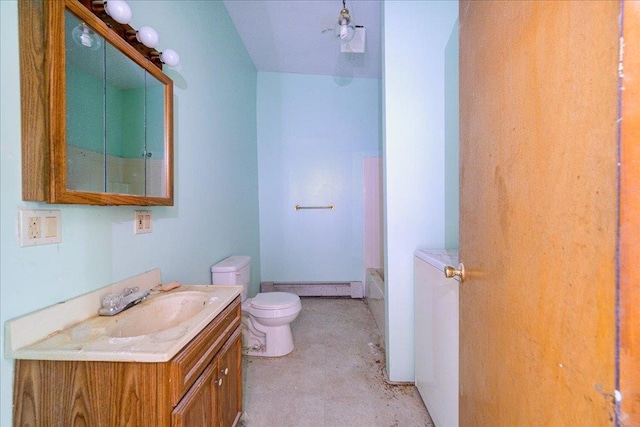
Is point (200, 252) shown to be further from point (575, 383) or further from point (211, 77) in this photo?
point (575, 383)

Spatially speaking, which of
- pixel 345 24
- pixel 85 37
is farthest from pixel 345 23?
pixel 85 37

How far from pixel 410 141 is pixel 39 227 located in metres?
1.71

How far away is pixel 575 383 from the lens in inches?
15.9

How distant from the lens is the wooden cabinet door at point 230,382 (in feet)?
3.44

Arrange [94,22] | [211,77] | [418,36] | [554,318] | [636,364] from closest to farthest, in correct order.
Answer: [636,364]
[554,318]
[94,22]
[418,36]
[211,77]

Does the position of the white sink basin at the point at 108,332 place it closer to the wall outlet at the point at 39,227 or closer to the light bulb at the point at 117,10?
the wall outlet at the point at 39,227

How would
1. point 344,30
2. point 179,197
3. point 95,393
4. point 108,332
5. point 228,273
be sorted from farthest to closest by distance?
1. point 344,30
2. point 228,273
3. point 179,197
4. point 108,332
5. point 95,393

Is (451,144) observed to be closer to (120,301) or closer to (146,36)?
(146,36)

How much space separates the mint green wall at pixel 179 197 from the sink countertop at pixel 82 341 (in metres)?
0.03

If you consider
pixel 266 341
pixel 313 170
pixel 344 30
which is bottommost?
pixel 266 341

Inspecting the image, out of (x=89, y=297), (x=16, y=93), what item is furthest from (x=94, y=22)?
(x=89, y=297)

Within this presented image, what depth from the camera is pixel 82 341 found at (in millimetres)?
747

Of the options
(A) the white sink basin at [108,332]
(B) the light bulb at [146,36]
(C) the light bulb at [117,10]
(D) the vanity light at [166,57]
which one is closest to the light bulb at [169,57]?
(D) the vanity light at [166,57]

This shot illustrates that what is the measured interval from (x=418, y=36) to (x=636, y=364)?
1821 mm
